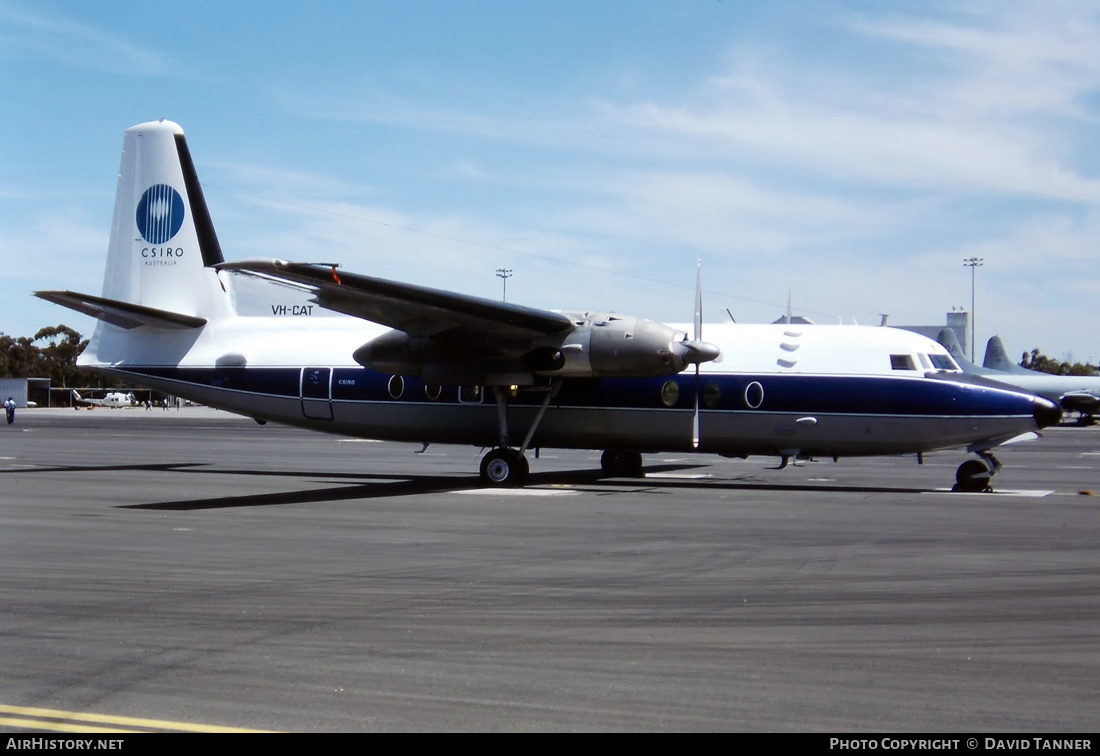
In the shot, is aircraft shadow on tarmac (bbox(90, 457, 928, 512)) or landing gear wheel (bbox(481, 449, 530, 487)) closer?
aircraft shadow on tarmac (bbox(90, 457, 928, 512))

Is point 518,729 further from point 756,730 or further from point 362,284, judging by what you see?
point 362,284

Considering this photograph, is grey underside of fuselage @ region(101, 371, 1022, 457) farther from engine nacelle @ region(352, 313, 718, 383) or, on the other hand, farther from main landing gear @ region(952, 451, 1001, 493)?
engine nacelle @ region(352, 313, 718, 383)

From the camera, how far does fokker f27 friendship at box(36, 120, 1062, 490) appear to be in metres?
19.7

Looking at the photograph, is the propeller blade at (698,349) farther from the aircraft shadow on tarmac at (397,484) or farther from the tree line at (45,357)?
the tree line at (45,357)

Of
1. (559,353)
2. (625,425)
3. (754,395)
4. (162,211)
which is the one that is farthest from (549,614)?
(162,211)

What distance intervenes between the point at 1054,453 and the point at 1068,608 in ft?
102

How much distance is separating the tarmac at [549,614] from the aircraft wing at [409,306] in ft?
11.3

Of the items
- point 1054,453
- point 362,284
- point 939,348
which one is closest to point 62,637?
point 362,284

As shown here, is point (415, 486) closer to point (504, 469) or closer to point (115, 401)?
point (504, 469)

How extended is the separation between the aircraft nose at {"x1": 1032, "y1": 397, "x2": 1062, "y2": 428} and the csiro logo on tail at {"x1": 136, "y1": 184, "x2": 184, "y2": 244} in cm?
1959

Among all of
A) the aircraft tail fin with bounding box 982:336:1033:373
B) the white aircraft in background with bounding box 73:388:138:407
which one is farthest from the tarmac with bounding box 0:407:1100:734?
the white aircraft in background with bounding box 73:388:138:407

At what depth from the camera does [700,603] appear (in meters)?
9.06

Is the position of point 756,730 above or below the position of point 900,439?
below

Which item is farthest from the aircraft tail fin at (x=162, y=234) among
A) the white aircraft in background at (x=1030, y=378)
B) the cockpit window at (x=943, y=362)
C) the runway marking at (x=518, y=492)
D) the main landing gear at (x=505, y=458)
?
the white aircraft in background at (x=1030, y=378)
